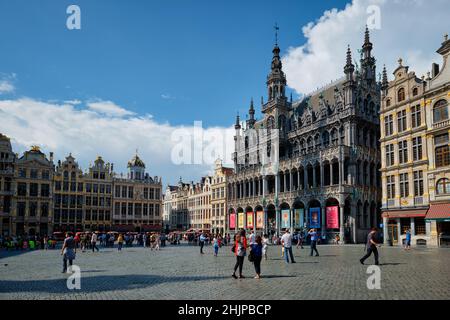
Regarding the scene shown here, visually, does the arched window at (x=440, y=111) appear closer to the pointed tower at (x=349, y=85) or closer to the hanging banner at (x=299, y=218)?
the pointed tower at (x=349, y=85)

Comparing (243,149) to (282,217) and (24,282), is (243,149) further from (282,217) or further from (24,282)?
(24,282)

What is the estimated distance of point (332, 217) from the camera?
4662cm

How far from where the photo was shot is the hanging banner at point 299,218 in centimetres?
5141

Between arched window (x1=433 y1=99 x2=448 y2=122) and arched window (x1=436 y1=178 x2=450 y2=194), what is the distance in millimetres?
5458

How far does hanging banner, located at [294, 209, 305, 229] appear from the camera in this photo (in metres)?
51.4

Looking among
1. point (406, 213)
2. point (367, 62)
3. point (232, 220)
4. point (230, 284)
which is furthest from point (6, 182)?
point (230, 284)

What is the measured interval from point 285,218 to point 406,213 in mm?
19258

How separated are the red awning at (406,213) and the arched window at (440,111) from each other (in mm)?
8329

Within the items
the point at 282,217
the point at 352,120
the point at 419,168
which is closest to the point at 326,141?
the point at 352,120

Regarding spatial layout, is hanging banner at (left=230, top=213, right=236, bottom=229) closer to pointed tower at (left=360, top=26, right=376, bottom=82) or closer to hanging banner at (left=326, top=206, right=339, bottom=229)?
hanging banner at (left=326, top=206, right=339, bottom=229)

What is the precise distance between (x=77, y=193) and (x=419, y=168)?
6408 cm

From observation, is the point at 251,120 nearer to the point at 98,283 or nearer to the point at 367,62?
the point at 367,62

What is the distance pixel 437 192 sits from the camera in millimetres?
34625

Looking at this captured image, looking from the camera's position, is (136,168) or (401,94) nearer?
(401,94)
